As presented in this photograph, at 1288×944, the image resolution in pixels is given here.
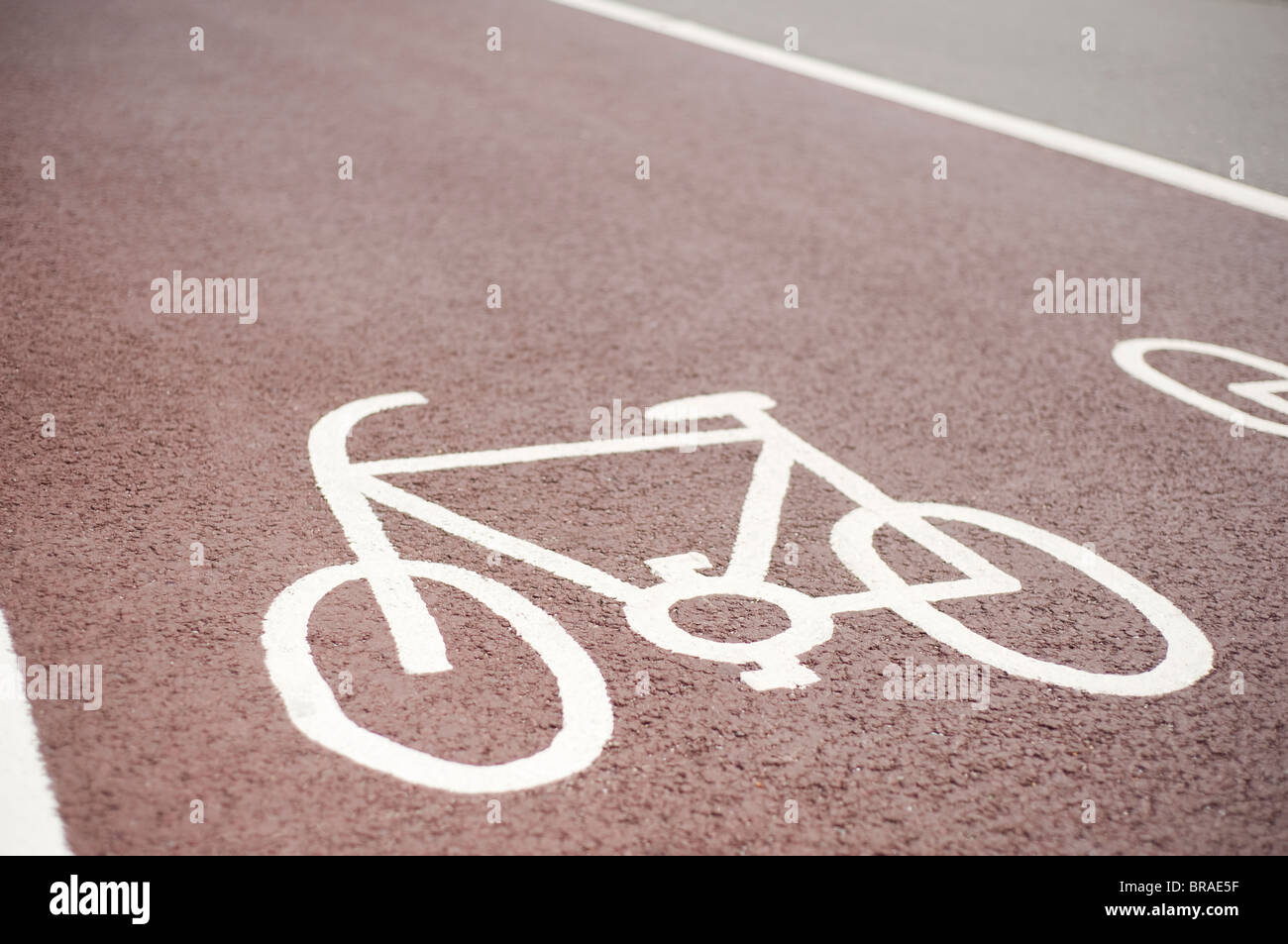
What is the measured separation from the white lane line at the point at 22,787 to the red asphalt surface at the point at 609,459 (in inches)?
2.4

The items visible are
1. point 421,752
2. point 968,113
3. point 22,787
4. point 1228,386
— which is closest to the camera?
point 22,787

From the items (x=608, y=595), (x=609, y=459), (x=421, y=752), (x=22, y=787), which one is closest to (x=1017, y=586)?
(x=608, y=595)

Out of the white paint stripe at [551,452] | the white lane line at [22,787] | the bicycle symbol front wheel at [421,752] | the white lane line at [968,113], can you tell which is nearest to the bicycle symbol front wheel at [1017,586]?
the white paint stripe at [551,452]

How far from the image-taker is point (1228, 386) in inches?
225

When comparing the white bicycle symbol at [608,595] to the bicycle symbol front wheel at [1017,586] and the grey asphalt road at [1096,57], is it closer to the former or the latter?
the bicycle symbol front wheel at [1017,586]

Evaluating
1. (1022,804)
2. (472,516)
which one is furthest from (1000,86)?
(1022,804)

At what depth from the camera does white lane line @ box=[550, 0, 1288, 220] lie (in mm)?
8469

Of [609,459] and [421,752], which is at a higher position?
[609,459]

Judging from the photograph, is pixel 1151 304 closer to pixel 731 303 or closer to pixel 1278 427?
pixel 1278 427

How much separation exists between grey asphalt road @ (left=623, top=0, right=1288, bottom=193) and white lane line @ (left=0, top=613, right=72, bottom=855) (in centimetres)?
834

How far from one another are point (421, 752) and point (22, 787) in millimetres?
961

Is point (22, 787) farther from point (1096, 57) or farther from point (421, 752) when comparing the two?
point (1096, 57)

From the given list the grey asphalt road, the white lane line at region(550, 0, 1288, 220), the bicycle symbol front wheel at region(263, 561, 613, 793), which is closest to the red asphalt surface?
the bicycle symbol front wheel at region(263, 561, 613, 793)

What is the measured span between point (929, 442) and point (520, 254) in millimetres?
2865
